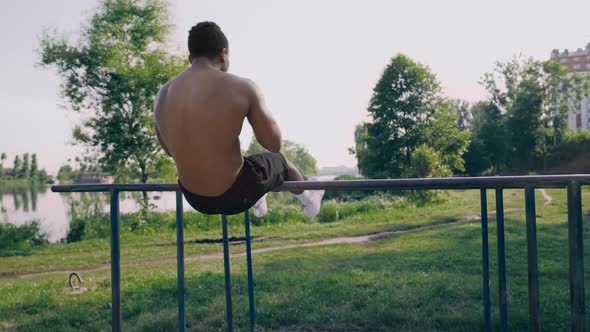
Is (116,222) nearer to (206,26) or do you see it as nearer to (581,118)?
(206,26)

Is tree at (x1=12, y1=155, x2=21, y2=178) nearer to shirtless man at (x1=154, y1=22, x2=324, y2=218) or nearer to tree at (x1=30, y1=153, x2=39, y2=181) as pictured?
tree at (x1=30, y1=153, x2=39, y2=181)

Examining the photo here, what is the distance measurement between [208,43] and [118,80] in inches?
681

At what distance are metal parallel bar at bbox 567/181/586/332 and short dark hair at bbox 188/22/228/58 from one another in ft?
5.33

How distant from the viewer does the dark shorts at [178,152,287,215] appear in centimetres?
234

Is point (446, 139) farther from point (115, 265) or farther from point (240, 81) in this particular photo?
point (240, 81)

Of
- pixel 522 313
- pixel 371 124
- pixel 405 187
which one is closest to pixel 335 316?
pixel 522 313

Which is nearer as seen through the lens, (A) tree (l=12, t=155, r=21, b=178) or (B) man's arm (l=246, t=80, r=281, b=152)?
(B) man's arm (l=246, t=80, r=281, b=152)

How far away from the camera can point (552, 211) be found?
13.2m

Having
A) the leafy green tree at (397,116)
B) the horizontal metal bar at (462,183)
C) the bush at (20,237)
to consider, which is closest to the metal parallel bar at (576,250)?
the horizontal metal bar at (462,183)

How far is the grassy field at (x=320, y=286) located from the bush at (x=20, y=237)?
195 cm

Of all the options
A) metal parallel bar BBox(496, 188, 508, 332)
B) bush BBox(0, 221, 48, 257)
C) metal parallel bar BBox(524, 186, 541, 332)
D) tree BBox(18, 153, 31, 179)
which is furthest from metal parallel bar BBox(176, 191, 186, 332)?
tree BBox(18, 153, 31, 179)

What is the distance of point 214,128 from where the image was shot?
2201mm

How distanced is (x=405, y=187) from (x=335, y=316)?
3.04 metres

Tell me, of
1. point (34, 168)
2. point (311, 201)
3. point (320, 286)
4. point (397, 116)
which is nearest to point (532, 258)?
point (311, 201)
